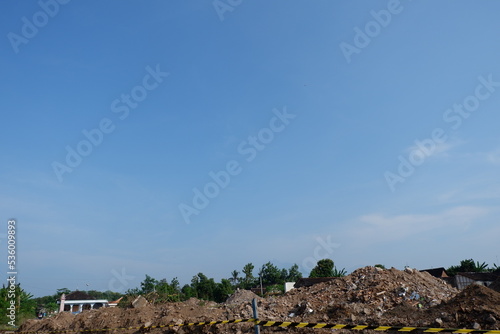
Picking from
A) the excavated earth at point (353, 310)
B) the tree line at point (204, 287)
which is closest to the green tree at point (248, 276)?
the tree line at point (204, 287)

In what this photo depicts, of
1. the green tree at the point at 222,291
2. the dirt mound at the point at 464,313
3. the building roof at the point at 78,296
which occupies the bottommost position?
the dirt mound at the point at 464,313

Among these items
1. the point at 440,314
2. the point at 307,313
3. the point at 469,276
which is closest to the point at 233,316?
the point at 307,313

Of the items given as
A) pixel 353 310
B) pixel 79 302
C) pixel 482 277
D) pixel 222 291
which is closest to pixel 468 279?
pixel 482 277

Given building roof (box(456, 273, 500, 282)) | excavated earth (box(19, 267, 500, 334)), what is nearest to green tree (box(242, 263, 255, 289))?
building roof (box(456, 273, 500, 282))

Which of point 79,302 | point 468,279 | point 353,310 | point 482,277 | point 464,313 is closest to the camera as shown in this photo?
point 464,313

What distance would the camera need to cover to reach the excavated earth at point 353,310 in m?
9.81

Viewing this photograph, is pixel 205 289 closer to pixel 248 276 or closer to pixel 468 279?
pixel 248 276

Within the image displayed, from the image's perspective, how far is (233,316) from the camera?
13.7 meters

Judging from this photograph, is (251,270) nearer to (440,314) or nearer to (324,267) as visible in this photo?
(324,267)

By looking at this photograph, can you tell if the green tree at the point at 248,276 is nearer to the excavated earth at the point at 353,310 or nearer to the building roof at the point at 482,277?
the building roof at the point at 482,277

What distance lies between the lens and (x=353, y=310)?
37.7 ft

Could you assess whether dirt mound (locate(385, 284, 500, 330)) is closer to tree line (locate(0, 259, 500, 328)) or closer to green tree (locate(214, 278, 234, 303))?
tree line (locate(0, 259, 500, 328))

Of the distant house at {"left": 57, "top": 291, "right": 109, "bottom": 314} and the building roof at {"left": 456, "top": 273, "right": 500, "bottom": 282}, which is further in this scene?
the distant house at {"left": 57, "top": 291, "right": 109, "bottom": 314}

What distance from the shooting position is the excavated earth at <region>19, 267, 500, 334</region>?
981cm
